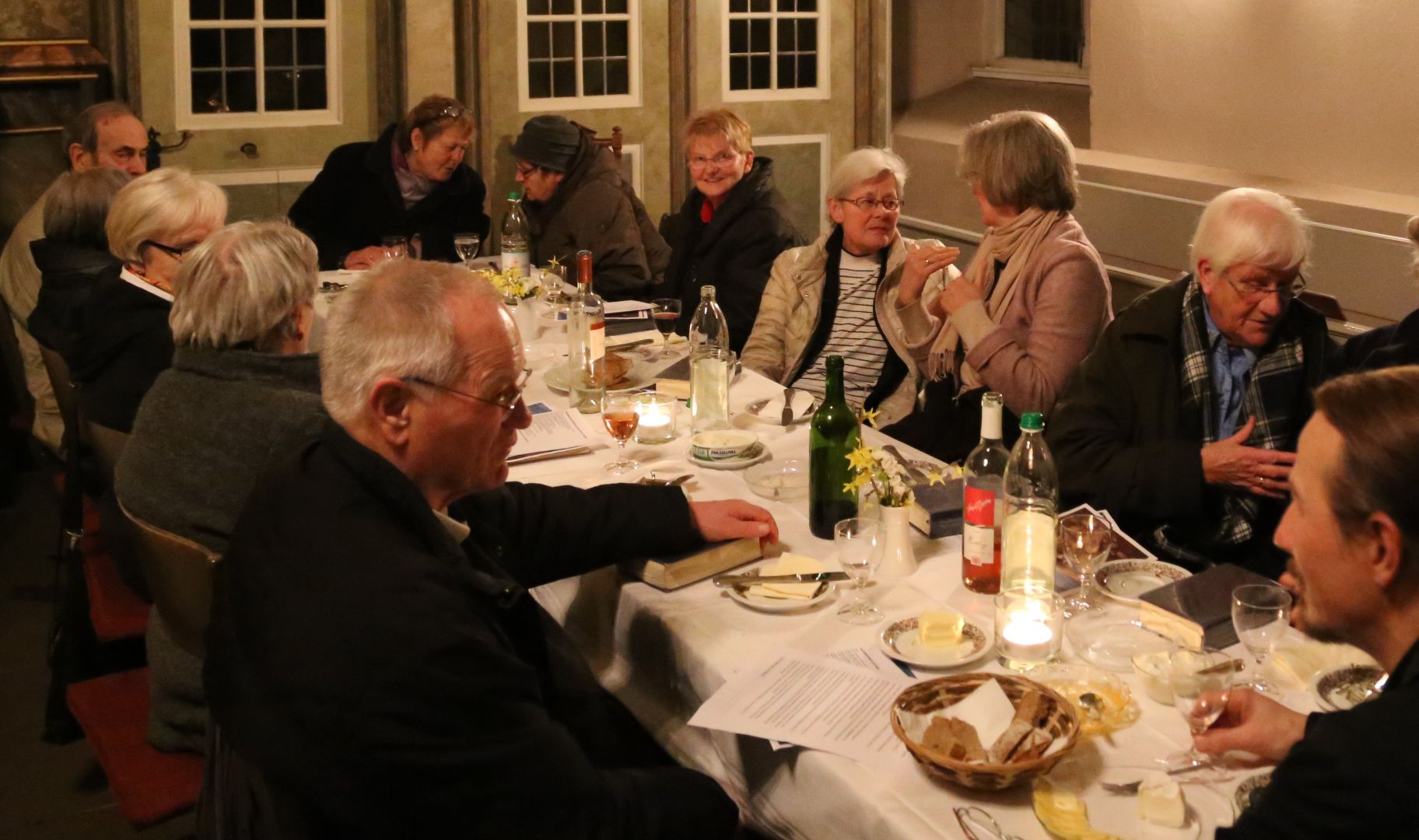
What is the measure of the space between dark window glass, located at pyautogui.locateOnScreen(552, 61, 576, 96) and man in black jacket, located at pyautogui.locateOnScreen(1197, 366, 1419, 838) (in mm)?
5771

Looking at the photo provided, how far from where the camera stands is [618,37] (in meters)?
6.95

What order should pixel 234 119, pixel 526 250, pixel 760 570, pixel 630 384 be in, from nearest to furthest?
pixel 760 570 < pixel 630 384 < pixel 526 250 < pixel 234 119

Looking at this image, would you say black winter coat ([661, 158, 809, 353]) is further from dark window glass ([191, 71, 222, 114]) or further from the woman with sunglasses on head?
dark window glass ([191, 71, 222, 114])

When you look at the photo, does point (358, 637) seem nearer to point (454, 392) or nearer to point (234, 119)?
point (454, 392)

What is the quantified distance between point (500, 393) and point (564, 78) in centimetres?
534

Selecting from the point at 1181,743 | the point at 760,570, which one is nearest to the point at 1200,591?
the point at 1181,743

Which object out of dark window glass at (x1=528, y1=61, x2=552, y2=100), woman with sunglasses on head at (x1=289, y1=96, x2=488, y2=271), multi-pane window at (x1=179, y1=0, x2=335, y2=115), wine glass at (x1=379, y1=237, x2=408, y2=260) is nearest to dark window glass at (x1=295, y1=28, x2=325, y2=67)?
multi-pane window at (x1=179, y1=0, x2=335, y2=115)

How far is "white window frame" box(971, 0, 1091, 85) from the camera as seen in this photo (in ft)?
22.3

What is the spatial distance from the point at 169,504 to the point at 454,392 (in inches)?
34.1

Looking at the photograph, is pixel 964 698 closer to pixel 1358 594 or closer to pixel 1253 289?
pixel 1358 594

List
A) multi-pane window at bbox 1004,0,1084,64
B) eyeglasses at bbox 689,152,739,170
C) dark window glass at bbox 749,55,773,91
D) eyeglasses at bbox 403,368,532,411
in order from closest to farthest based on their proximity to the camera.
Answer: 1. eyeglasses at bbox 403,368,532,411
2. eyeglasses at bbox 689,152,739,170
3. multi-pane window at bbox 1004,0,1084,64
4. dark window glass at bbox 749,55,773,91

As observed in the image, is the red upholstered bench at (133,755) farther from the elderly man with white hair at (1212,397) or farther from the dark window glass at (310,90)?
the dark window glass at (310,90)

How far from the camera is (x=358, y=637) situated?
1.50m

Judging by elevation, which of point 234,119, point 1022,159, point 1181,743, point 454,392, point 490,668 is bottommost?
point 1181,743
